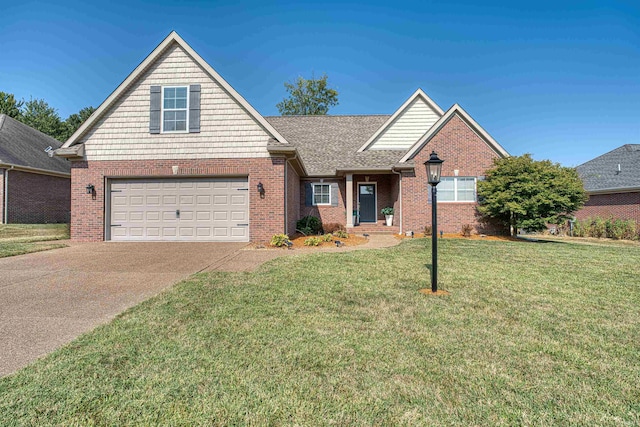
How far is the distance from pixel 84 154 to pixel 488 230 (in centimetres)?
1631

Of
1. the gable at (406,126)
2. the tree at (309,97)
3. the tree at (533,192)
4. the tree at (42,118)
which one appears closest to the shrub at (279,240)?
the gable at (406,126)

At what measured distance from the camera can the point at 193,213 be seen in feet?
34.7

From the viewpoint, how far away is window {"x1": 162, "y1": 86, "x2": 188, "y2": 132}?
10.5m

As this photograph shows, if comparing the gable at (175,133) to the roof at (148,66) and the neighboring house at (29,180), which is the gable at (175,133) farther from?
the neighboring house at (29,180)

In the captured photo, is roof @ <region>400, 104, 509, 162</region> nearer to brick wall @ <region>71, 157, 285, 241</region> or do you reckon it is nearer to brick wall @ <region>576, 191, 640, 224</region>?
brick wall @ <region>71, 157, 285, 241</region>

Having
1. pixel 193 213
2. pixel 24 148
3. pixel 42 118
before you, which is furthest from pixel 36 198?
pixel 42 118

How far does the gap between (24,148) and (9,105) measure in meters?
27.0

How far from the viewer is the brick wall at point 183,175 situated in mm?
10250

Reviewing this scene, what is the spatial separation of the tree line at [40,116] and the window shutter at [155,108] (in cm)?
3526

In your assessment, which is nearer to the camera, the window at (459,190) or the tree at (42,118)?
the window at (459,190)

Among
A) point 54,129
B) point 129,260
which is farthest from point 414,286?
point 54,129

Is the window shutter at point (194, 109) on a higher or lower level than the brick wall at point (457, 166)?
higher

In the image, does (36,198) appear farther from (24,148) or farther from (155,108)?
(155,108)

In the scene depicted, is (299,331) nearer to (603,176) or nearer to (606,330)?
(606,330)
